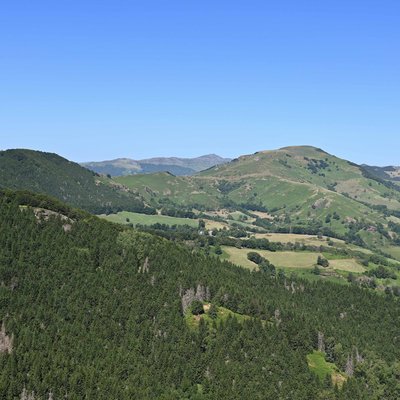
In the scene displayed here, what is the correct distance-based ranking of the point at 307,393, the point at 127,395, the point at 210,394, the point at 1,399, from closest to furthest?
the point at 1,399 < the point at 127,395 < the point at 210,394 < the point at 307,393

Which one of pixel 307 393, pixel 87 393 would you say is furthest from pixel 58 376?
pixel 307 393

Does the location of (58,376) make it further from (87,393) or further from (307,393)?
(307,393)

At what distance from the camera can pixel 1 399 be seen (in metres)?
152

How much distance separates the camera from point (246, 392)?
179 meters

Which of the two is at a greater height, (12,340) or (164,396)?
(12,340)

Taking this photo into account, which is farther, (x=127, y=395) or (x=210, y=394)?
(x=210, y=394)

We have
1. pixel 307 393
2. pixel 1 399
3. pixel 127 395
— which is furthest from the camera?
pixel 307 393

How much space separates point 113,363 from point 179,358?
27044 mm

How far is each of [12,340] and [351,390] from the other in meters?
125

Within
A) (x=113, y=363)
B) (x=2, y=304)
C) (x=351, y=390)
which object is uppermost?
(x=2, y=304)

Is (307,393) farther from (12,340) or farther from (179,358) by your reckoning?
(12,340)

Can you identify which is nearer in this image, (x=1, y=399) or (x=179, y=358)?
(x=1, y=399)

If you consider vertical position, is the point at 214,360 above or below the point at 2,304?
below

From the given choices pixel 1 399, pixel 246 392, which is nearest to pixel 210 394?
pixel 246 392
